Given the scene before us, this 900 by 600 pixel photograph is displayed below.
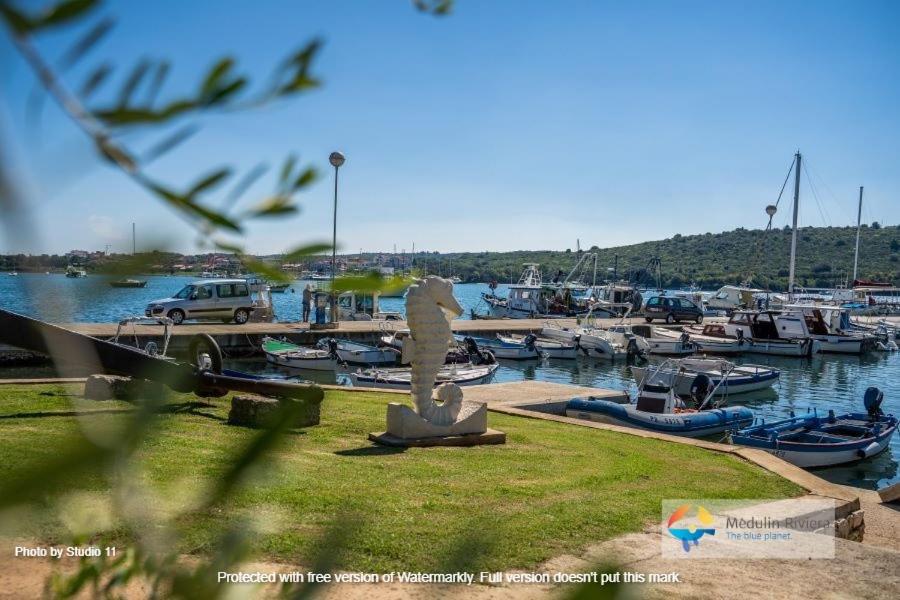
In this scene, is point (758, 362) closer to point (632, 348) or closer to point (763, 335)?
point (763, 335)

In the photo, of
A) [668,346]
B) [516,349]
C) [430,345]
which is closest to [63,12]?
[430,345]

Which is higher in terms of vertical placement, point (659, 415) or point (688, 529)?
point (688, 529)

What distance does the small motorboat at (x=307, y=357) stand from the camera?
1029 inches

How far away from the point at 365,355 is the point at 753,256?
299ft

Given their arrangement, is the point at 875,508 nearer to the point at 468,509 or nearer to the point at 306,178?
the point at 468,509

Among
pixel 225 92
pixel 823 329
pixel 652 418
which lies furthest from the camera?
pixel 823 329

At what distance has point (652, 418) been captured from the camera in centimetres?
1488

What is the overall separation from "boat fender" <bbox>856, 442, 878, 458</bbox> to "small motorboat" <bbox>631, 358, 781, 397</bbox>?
5926mm

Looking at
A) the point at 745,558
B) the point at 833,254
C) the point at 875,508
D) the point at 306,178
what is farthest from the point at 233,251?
the point at 833,254

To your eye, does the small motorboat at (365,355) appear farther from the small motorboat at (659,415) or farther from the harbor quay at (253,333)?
the small motorboat at (659,415)

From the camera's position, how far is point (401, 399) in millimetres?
14203

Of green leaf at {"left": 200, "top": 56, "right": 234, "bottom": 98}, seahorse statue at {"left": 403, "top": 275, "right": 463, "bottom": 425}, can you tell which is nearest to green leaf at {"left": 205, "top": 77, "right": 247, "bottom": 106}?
green leaf at {"left": 200, "top": 56, "right": 234, "bottom": 98}

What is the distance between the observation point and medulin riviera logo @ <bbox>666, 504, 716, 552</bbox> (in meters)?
6.29

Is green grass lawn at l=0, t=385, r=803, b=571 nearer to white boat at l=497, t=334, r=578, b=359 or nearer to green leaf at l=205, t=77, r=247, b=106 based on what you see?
green leaf at l=205, t=77, r=247, b=106
